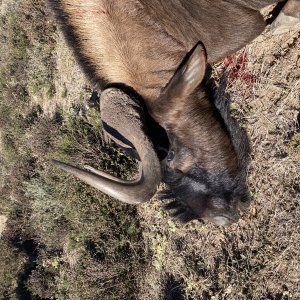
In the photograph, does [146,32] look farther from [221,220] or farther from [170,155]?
[221,220]

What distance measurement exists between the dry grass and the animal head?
1.04m

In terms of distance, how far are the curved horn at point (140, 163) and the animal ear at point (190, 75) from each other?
513 mm

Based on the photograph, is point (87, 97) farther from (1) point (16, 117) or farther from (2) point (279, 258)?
(2) point (279, 258)

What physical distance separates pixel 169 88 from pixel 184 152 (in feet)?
2.13

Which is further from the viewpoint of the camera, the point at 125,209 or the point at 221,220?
the point at 125,209

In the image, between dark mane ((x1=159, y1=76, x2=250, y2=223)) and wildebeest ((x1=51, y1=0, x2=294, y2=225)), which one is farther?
dark mane ((x1=159, y1=76, x2=250, y2=223))

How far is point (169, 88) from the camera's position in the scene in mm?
4125

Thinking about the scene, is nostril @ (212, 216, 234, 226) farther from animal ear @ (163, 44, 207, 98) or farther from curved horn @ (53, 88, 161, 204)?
animal ear @ (163, 44, 207, 98)

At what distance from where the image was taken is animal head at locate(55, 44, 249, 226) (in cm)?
410

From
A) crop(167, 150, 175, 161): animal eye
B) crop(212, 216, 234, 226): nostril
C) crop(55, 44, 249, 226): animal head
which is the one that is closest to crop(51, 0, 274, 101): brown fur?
crop(55, 44, 249, 226): animal head

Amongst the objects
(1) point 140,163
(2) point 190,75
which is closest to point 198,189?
(1) point 140,163

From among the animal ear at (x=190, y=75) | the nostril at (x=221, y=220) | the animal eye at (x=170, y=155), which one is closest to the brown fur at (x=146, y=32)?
the animal ear at (x=190, y=75)

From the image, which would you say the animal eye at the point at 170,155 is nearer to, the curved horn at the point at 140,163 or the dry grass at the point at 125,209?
the curved horn at the point at 140,163

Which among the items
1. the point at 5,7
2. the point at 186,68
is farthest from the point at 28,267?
the point at 186,68
